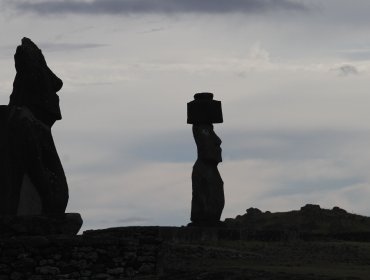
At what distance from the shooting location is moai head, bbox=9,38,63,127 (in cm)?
2327

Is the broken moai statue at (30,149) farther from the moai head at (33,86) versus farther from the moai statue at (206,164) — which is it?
the moai statue at (206,164)

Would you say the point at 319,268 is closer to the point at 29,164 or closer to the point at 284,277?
the point at 284,277

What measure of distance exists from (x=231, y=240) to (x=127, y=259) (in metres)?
9.79

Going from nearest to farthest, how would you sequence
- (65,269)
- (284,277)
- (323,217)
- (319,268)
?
(284,277)
(65,269)
(319,268)
(323,217)

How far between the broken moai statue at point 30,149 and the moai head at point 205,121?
9.44 meters

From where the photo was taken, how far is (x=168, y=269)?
21312mm

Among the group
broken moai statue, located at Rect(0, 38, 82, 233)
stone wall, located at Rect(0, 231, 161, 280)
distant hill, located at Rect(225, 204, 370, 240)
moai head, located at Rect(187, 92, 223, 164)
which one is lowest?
stone wall, located at Rect(0, 231, 161, 280)

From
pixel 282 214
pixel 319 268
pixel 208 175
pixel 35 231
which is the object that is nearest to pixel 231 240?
pixel 208 175

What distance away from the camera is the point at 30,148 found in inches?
892

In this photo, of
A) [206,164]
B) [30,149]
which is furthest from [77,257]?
[206,164]

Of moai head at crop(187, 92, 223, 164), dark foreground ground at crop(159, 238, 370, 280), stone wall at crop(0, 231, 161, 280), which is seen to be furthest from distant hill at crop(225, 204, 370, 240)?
stone wall at crop(0, 231, 161, 280)

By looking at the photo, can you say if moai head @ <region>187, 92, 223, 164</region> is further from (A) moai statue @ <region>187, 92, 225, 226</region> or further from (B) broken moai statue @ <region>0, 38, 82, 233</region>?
(B) broken moai statue @ <region>0, 38, 82, 233</region>

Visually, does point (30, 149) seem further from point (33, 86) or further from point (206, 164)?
point (206, 164)

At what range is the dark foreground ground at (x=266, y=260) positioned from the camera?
18.9 metres
